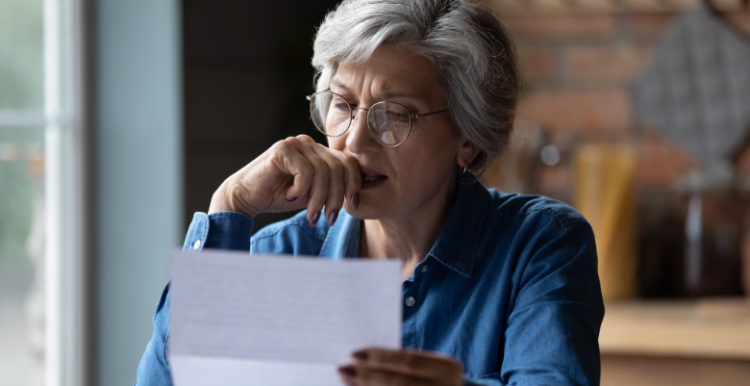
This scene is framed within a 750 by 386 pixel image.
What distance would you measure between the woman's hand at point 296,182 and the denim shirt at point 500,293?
43 millimetres

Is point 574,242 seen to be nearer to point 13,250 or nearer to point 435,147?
point 435,147

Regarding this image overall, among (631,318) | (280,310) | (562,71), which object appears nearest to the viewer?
(280,310)

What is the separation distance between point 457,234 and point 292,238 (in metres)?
0.31

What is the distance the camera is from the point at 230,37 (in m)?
1.98

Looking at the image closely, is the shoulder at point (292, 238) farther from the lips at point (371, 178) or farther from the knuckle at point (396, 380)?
the knuckle at point (396, 380)

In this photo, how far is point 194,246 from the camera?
1086mm

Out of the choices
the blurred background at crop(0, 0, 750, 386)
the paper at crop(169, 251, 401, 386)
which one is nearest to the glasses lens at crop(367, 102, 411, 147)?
the paper at crop(169, 251, 401, 386)

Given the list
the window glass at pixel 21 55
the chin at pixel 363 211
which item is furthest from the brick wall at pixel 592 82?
the window glass at pixel 21 55

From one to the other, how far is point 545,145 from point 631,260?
0.44 meters

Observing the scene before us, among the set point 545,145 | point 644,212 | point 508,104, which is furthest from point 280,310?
point 644,212

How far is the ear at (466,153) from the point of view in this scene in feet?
4.14

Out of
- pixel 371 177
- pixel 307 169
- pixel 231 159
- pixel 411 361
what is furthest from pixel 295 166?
pixel 231 159

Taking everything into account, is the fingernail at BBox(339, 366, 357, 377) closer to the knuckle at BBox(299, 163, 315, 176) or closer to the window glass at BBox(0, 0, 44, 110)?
the knuckle at BBox(299, 163, 315, 176)

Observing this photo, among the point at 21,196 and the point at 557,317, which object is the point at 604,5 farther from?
the point at 21,196
